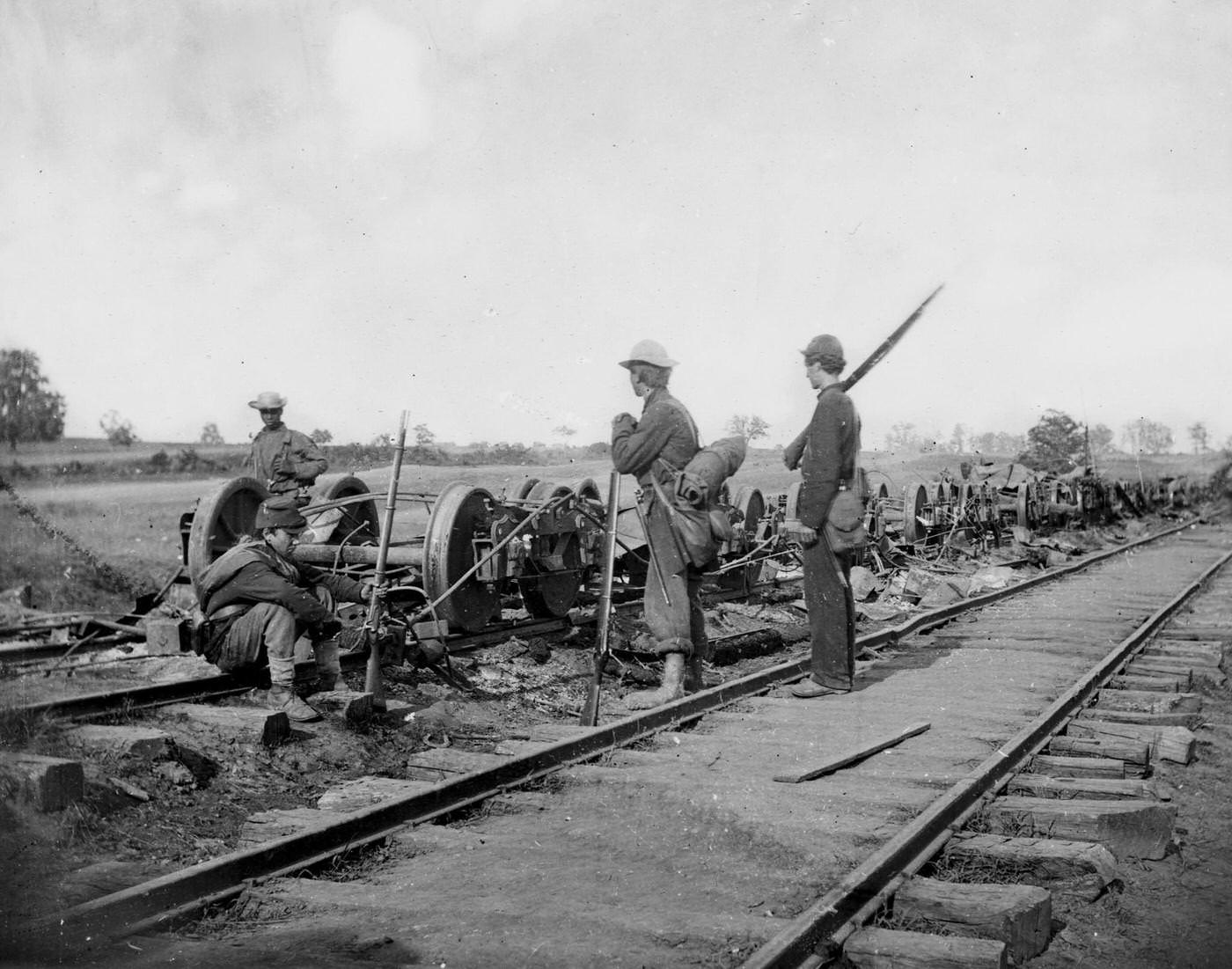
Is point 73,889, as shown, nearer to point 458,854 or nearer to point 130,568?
point 458,854

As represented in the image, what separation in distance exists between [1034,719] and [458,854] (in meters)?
3.35

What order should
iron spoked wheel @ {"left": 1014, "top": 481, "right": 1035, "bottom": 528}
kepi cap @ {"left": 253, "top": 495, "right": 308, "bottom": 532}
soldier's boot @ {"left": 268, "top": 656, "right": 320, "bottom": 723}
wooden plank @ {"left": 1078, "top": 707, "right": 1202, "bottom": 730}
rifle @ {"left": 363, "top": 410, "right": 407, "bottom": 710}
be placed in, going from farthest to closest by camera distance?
iron spoked wheel @ {"left": 1014, "top": 481, "right": 1035, "bottom": 528}, wooden plank @ {"left": 1078, "top": 707, "right": 1202, "bottom": 730}, kepi cap @ {"left": 253, "top": 495, "right": 308, "bottom": 532}, rifle @ {"left": 363, "top": 410, "right": 407, "bottom": 710}, soldier's boot @ {"left": 268, "top": 656, "right": 320, "bottom": 723}

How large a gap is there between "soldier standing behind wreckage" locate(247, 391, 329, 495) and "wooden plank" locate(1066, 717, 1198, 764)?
565cm

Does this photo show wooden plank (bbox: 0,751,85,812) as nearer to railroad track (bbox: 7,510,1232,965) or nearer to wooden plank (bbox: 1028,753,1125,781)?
railroad track (bbox: 7,510,1232,965)

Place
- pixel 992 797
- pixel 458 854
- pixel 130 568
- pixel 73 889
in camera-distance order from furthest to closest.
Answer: pixel 130 568 → pixel 992 797 → pixel 458 854 → pixel 73 889

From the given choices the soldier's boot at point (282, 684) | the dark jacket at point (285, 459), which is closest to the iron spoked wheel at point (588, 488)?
the dark jacket at point (285, 459)

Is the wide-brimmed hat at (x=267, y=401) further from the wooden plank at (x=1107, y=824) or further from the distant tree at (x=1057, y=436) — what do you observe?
the distant tree at (x=1057, y=436)

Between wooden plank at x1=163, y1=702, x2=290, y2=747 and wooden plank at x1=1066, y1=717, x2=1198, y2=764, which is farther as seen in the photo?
wooden plank at x1=1066, y1=717, x2=1198, y2=764

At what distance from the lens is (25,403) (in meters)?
3.72

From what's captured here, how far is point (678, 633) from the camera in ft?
21.3

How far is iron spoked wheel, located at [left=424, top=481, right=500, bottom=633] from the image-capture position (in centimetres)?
737

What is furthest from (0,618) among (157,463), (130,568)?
(130,568)

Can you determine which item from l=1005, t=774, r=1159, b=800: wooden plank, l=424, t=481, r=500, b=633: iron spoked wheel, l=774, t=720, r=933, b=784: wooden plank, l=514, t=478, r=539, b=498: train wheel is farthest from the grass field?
l=1005, t=774, r=1159, b=800: wooden plank

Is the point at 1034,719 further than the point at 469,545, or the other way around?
the point at 469,545
